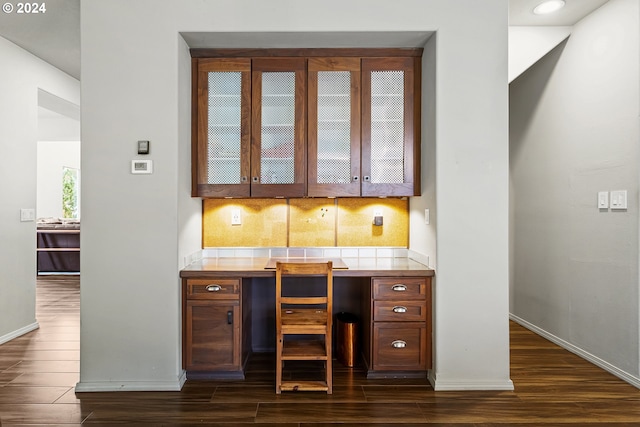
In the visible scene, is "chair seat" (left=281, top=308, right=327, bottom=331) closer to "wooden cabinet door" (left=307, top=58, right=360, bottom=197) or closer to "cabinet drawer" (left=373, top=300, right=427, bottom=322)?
"cabinet drawer" (left=373, top=300, right=427, bottom=322)

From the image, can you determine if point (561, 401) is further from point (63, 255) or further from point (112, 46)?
point (63, 255)

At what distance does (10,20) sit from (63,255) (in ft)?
17.0

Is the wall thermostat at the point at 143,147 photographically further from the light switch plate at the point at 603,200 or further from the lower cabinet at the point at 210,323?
the light switch plate at the point at 603,200

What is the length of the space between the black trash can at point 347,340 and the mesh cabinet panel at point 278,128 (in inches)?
47.8

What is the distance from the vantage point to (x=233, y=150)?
306 cm

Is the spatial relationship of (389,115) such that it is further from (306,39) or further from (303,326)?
(303,326)

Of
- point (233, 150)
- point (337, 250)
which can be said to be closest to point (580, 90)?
point (337, 250)

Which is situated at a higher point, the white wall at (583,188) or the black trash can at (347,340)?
the white wall at (583,188)

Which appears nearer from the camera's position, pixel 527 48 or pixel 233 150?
pixel 233 150

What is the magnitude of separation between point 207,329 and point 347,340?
1090 mm

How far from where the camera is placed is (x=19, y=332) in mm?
3961

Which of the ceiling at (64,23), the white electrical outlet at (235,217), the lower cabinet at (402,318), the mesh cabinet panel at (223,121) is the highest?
the ceiling at (64,23)

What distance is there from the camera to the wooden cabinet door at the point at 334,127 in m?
3.06

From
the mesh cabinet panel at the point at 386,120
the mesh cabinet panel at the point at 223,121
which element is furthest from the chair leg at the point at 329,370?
the mesh cabinet panel at the point at 223,121
